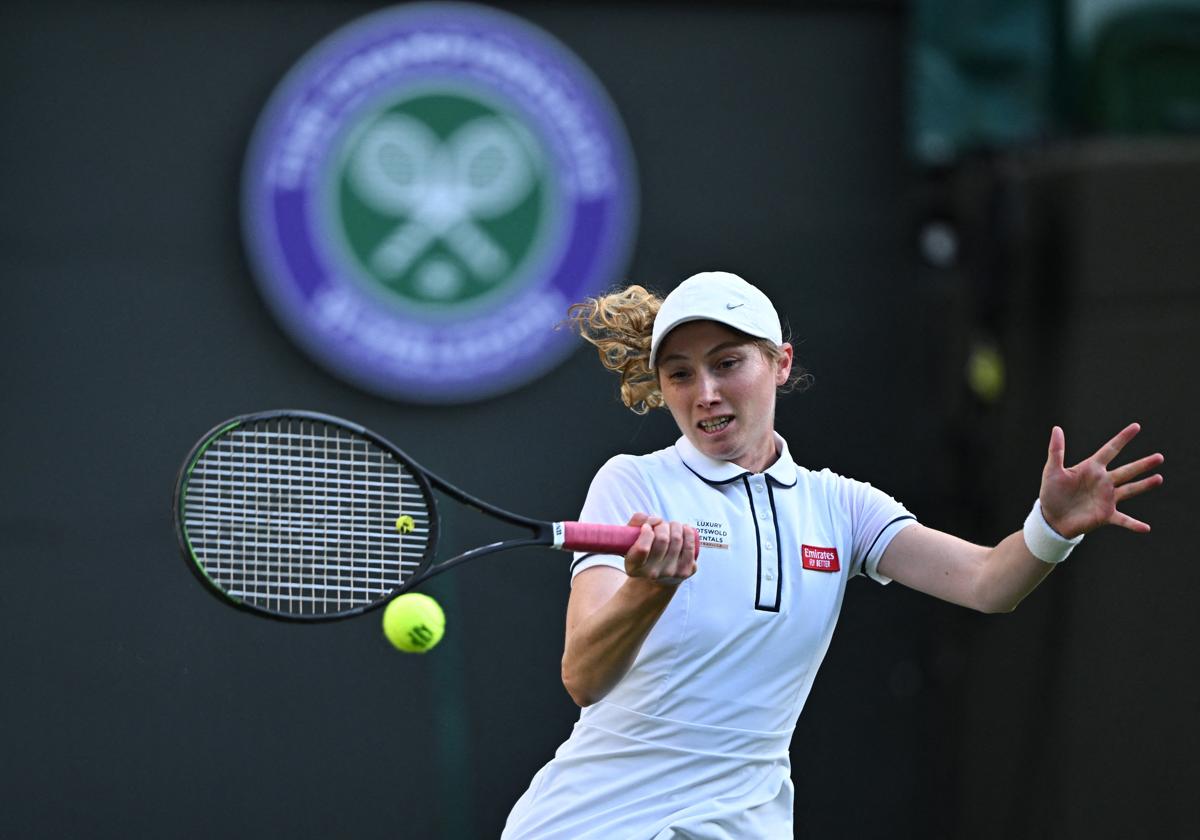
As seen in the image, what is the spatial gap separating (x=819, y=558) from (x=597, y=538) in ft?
1.42

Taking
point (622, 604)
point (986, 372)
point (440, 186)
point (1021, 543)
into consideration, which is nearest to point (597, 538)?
point (622, 604)

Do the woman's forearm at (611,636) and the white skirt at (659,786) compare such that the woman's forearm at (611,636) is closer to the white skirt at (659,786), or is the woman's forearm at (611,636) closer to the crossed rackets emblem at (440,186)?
the white skirt at (659,786)

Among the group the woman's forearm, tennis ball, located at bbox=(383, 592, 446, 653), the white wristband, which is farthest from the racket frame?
the white wristband

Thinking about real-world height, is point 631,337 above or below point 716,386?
above

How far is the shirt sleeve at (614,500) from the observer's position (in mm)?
2945

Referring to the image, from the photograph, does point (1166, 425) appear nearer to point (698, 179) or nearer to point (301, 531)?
point (698, 179)

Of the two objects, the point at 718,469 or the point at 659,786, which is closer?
the point at 659,786

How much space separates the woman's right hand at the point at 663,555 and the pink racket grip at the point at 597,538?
0.26 feet

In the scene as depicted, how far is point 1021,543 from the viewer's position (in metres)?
2.99

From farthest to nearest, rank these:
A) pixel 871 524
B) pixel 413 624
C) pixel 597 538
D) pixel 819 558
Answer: pixel 413 624
pixel 871 524
pixel 819 558
pixel 597 538

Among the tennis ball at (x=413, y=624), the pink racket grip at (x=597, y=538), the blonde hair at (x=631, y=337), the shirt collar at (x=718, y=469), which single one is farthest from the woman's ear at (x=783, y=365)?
the tennis ball at (x=413, y=624)

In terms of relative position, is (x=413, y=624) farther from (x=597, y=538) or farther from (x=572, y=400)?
(x=572, y=400)

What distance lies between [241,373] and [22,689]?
3.53 feet

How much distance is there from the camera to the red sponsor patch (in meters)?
3.04
